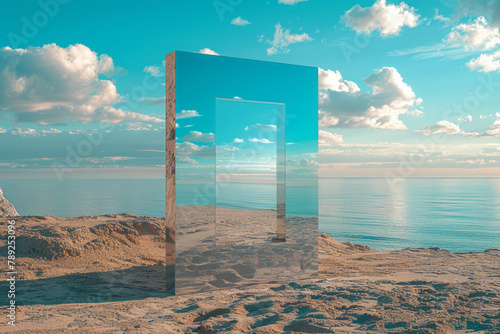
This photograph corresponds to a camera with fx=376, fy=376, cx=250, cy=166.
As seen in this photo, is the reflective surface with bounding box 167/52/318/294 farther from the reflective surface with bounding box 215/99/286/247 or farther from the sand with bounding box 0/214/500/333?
the sand with bounding box 0/214/500/333

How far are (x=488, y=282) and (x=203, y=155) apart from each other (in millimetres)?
5131

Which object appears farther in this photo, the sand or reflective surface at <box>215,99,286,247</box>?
reflective surface at <box>215,99,286,247</box>

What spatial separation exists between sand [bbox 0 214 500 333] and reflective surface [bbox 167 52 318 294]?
35 cm

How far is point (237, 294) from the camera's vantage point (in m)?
5.62

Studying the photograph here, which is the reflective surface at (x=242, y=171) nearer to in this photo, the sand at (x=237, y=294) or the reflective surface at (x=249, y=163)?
the reflective surface at (x=249, y=163)

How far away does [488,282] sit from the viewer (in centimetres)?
622

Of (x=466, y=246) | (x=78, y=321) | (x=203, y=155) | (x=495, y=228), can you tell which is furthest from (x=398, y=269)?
(x=495, y=228)

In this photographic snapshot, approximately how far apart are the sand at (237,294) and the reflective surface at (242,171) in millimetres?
354

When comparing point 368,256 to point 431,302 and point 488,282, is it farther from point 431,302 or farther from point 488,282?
point 431,302

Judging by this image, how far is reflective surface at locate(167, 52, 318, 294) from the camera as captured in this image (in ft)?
18.5

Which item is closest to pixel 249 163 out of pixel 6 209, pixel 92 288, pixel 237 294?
pixel 237 294

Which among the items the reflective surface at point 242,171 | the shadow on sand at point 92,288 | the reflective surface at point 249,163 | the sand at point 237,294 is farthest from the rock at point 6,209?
the reflective surface at point 249,163

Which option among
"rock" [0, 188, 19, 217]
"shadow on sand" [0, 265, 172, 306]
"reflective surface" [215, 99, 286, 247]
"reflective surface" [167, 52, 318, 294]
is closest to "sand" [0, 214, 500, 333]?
"shadow on sand" [0, 265, 172, 306]

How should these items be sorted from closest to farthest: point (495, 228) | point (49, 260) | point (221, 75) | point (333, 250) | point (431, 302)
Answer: point (431, 302) < point (221, 75) < point (49, 260) < point (333, 250) < point (495, 228)
